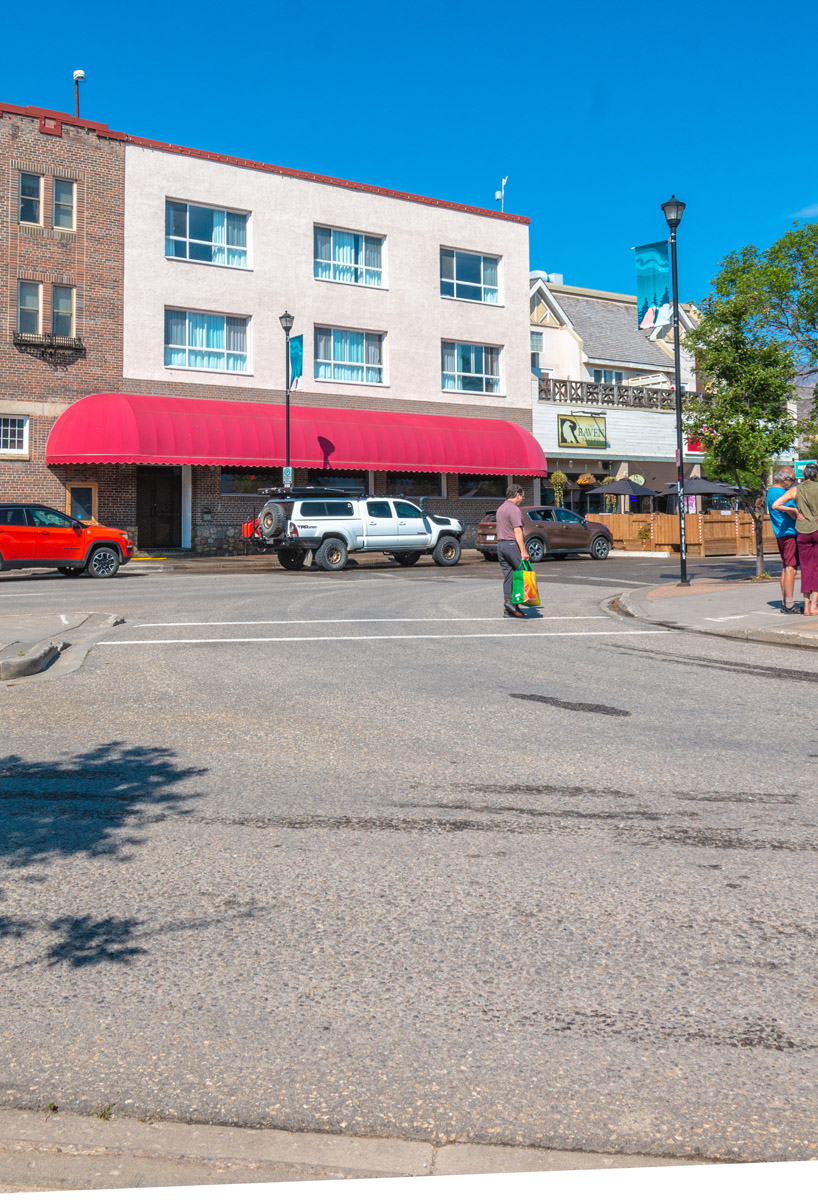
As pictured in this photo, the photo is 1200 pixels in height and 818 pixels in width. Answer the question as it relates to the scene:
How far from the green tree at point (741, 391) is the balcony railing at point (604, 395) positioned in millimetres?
19561

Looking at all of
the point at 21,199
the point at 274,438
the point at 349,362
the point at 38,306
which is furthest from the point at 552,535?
the point at 21,199

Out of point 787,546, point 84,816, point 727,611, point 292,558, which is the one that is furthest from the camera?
point 292,558

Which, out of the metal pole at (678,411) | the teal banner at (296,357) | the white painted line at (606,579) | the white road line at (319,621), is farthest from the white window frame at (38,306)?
the white road line at (319,621)

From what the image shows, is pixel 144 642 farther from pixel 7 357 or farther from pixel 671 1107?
pixel 7 357

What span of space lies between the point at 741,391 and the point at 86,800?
59.7ft

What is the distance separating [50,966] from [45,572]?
76.4 ft

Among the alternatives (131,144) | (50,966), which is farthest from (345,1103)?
(131,144)

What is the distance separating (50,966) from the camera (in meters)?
3.51

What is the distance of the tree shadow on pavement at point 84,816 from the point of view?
12.2 ft

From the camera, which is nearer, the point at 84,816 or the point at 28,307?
the point at 84,816

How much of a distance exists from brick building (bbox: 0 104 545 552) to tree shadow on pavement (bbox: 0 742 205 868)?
78.0ft

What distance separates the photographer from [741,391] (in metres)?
21.0

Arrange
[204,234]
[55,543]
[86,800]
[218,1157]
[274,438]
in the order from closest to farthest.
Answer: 1. [218,1157]
2. [86,800]
3. [55,543]
4. [274,438]
5. [204,234]

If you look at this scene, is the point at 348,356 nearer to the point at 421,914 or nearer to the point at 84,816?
the point at 84,816
